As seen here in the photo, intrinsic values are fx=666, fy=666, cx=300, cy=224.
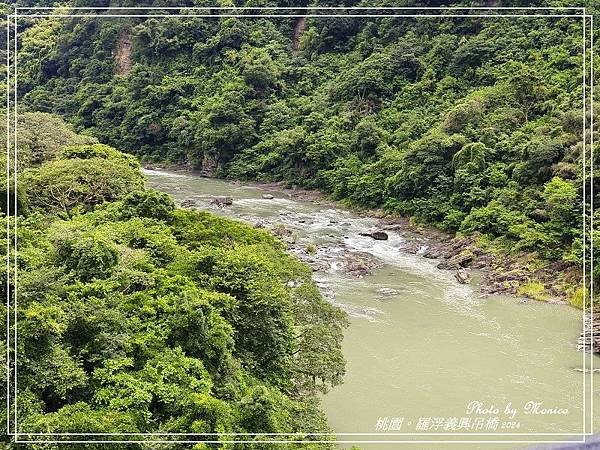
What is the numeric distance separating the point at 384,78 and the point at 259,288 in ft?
72.7

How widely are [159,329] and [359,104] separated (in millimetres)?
22718

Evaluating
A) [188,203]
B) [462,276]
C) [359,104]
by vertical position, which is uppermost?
[359,104]

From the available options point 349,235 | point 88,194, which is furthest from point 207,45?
point 88,194

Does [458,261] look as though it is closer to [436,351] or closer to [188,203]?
[436,351]

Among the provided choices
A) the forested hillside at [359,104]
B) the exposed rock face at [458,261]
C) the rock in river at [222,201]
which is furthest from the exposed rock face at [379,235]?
the rock in river at [222,201]

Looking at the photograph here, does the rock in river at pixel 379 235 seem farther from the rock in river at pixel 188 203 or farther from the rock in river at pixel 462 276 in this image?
the rock in river at pixel 188 203

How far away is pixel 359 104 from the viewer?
1113 inches

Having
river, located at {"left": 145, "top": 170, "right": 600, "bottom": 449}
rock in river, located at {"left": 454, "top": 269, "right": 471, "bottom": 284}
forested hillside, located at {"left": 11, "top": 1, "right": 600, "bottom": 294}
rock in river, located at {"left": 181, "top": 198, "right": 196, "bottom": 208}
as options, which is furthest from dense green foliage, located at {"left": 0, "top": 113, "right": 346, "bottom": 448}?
rock in river, located at {"left": 181, "top": 198, "right": 196, "bottom": 208}

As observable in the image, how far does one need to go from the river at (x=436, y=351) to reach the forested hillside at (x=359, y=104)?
2.66 metres

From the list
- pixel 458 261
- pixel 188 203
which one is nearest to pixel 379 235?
pixel 458 261

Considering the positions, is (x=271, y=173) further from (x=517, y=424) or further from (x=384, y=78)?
(x=517, y=424)

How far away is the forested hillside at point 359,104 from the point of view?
1919 cm

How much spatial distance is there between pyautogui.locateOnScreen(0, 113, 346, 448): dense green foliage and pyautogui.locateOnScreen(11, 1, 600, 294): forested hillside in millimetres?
8836

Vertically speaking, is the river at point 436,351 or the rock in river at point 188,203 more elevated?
the river at point 436,351
